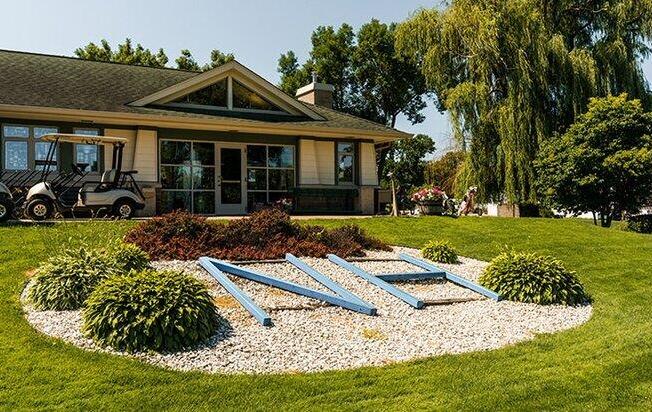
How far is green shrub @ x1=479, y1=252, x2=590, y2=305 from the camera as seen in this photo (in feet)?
24.9

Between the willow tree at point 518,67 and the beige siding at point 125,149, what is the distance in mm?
10788

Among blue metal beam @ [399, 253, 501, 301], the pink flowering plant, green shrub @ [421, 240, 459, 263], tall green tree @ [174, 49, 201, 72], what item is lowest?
blue metal beam @ [399, 253, 501, 301]

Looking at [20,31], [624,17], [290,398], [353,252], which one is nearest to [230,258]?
[353,252]

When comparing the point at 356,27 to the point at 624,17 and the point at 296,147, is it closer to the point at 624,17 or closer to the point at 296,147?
the point at 624,17

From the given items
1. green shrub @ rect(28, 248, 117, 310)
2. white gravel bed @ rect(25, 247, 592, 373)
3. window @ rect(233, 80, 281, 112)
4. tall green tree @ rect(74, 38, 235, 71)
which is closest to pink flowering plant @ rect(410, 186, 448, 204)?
window @ rect(233, 80, 281, 112)

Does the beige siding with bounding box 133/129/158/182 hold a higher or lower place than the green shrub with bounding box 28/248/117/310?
higher

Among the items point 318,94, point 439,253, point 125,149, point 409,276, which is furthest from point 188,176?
point 409,276

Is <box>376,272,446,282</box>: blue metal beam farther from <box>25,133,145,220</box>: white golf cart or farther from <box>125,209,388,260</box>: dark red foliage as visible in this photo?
<box>25,133,145,220</box>: white golf cart

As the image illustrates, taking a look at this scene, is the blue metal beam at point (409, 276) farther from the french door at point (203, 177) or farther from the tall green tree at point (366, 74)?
the tall green tree at point (366, 74)

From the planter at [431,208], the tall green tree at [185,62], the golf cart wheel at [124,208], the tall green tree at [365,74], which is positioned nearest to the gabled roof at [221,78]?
the golf cart wheel at [124,208]

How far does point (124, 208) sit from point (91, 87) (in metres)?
5.48

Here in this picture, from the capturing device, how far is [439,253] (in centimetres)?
977

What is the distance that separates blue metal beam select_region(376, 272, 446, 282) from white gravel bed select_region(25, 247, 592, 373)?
0.10 meters

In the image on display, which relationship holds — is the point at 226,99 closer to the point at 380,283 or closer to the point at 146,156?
the point at 146,156
